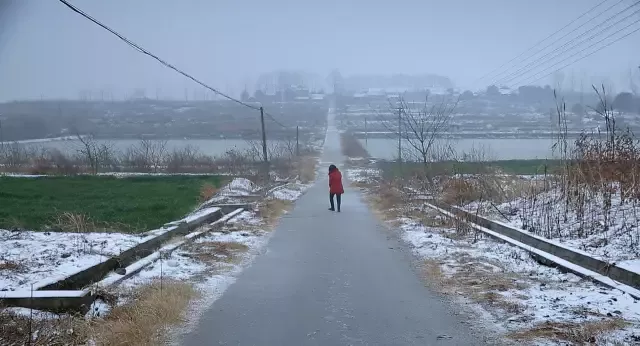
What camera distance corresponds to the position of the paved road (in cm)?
625

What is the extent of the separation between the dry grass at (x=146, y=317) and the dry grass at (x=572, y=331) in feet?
12.6

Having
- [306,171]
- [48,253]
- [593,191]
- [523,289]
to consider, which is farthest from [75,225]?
[306,171]

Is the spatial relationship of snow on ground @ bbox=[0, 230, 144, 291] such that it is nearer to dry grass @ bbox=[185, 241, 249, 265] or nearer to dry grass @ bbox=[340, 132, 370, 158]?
dry grass @ bbox=[185, 241, 249, 265]

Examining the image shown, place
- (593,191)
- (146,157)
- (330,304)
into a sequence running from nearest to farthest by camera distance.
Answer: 1. (330,304)
2. (593,191)
3. (146,157)

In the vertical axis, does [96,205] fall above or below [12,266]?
below

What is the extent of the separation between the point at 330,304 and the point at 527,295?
2606mm

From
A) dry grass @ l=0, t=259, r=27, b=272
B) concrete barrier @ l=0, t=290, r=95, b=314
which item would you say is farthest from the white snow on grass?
concrete barrier @ l=0, t=290, r=95, b=314

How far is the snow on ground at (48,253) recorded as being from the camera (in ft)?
26.8

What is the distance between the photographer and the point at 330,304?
7.60 metres

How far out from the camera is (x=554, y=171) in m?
16.2

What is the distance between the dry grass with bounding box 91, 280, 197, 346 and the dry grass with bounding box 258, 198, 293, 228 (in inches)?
340

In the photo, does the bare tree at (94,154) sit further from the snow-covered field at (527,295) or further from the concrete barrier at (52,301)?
the concrete barrier at (52,301)

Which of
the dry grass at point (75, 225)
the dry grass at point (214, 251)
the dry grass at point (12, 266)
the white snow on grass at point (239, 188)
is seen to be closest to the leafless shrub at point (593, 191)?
the dry grass at point (214, 251)

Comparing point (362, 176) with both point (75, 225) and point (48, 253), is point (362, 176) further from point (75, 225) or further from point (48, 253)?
point (48, 253)
